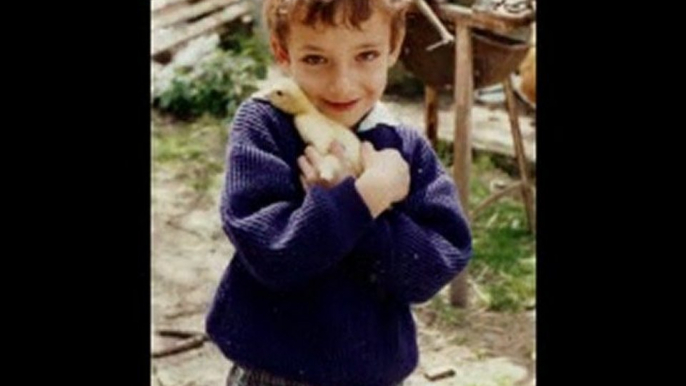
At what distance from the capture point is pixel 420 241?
2295mm

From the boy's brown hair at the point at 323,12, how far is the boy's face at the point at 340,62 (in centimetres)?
1

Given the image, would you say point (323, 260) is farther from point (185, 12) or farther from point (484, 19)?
point (185, 12)

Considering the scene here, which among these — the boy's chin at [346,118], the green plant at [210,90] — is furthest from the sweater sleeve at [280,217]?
the green plant at [210,90]

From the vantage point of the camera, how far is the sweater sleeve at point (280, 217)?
2213 millimetres

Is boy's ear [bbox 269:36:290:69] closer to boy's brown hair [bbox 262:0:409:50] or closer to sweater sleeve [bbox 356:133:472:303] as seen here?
boy's brown hair [bbox 262:0:409:50]

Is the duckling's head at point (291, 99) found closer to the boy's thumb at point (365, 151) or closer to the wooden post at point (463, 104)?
the boy's thumb at point (365, 151)

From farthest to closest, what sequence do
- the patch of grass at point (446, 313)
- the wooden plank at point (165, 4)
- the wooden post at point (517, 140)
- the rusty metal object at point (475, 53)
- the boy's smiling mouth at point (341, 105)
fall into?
the wooden plank at point (165, 4)
the wooden post at point (517, 140)
the patch of grass at point (446, 313)
the rusty metal object at point (475, 53)
the boy's smiling mouth at point (341, 105)

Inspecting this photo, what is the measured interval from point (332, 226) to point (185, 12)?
6.24 meters
